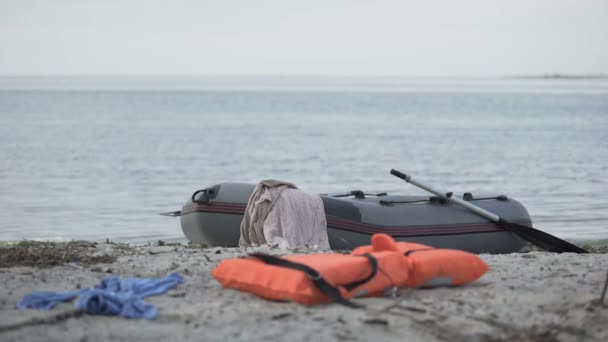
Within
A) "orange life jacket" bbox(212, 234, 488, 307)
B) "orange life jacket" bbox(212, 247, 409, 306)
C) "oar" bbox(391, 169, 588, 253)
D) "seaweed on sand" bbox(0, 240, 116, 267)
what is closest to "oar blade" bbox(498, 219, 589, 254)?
"oar" bbox(391, 169, 588, 253)

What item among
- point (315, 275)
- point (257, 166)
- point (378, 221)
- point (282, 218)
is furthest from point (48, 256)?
point (257, 166)

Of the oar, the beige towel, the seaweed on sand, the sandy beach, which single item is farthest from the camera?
the oar

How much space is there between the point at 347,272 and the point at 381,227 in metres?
2.75

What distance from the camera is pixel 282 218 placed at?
6844 millimetres

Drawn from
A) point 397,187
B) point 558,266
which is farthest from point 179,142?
point 558,266

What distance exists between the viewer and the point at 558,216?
Answer: 38.5 ft

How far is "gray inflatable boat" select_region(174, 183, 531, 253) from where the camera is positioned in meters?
7.12

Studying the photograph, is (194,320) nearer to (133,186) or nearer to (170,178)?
(133,186)

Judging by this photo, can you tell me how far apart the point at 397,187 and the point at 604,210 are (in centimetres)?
370

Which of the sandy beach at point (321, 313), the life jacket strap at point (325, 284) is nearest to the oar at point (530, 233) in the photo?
the sandy beach at point (321, 313)

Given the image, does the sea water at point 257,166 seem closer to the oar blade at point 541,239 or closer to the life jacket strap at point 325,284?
the oar blade at point 541,239

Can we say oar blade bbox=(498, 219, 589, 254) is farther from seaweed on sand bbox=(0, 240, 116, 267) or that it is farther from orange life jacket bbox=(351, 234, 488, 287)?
seaweed on sand bbox=(0, 240, 116, 267)

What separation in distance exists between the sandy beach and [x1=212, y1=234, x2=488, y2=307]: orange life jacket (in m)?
0.06

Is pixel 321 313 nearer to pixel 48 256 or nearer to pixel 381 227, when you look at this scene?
pixel 48 256
